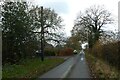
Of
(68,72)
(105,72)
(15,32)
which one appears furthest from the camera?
(15,32)

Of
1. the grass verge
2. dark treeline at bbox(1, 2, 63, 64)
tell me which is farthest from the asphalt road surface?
dark treeline at bbox(1, 2, 63, 64)

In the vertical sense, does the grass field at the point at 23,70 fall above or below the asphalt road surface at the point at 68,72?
above

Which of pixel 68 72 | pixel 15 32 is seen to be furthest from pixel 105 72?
pixel 15 32

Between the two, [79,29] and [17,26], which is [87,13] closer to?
[79,29]

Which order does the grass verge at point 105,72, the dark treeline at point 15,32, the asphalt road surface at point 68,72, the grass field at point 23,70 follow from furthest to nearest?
the dark treeline at point 15,32 < the asphalt road surface at point 68,72 < the grass field at point 23,70 < the grass verge at point 105,72

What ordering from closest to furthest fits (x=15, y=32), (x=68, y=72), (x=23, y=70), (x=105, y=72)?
1. (x=105, y=72)
2. (x=23, y=70)
3. (x=68, y=72)
4. (x=15, y=32)

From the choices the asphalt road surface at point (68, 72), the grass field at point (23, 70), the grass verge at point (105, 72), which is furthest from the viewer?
the asphalt road surface at point (68, 72)

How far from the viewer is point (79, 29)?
73.5m

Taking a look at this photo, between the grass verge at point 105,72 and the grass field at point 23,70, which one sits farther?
the grass field at point 23,70

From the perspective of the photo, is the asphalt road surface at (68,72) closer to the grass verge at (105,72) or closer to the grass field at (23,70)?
the grass verge at (105,72)

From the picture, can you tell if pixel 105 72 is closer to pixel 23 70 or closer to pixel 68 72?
pixel 68 72

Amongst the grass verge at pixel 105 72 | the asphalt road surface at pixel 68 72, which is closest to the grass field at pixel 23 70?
the asphalt road surface at pixel 68 72

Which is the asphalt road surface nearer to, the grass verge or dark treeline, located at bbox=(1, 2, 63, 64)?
the grass verge

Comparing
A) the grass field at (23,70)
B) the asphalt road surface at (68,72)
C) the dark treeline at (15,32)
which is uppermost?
the dark treeline at (15,32)
